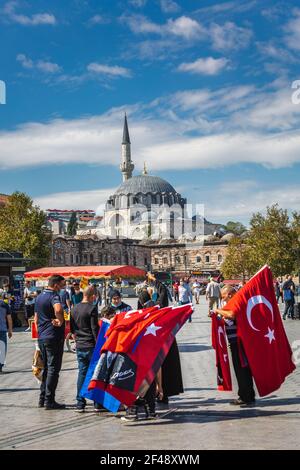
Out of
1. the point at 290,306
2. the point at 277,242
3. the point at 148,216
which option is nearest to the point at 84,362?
the point at 290,306

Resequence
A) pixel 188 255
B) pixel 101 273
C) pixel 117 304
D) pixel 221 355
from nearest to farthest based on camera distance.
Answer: pixel 221 355
pixel 117 304
pixel 101 273
pixel 188 255

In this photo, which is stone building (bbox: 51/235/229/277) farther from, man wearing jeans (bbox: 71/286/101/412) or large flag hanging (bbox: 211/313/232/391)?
large flag hanging (bbox: 211/313/232/391)

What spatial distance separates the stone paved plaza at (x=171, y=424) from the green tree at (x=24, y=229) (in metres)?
56.9

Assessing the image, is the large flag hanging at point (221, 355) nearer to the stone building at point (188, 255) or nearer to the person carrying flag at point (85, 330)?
the person carrying flag at point (85, 330)

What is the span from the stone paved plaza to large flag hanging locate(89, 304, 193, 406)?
432 mm

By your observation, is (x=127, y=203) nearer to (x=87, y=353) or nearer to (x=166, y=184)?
(x=166, y=184)

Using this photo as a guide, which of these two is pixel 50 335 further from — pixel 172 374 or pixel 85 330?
pixel 172 374

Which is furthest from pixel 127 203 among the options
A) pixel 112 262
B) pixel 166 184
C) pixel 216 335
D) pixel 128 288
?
pixel 216 335

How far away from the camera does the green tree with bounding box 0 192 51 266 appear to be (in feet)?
222

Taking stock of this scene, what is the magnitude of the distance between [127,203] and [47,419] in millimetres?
148396

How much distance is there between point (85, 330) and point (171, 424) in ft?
6.34

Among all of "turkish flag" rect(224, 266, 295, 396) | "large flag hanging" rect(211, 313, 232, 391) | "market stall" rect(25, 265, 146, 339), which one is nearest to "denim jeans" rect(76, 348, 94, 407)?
"large flag hanging" rect(211, 313, 232, 391)

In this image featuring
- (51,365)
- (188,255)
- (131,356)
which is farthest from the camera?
(188,255)

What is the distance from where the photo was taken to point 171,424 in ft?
26.2
